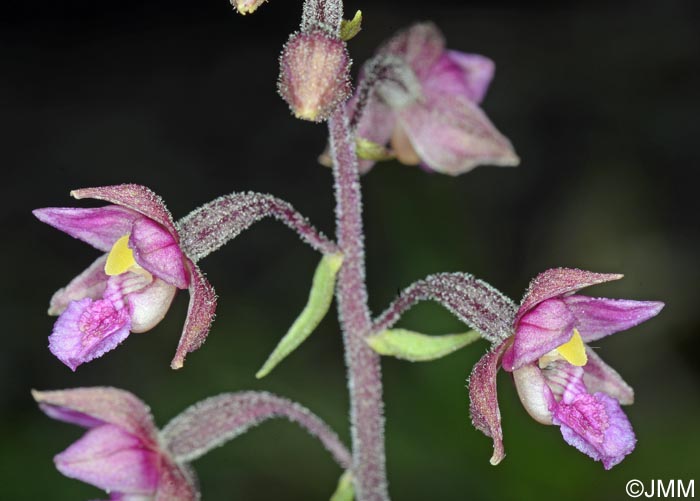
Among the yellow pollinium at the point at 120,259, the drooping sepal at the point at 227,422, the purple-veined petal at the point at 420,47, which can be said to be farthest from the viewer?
the purple-veined petal at the point at 420,47

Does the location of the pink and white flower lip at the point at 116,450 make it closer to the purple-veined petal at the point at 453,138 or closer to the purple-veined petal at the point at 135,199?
the purple-veined petal at the point at 135,199

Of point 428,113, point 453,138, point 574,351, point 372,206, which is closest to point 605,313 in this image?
point 574,351

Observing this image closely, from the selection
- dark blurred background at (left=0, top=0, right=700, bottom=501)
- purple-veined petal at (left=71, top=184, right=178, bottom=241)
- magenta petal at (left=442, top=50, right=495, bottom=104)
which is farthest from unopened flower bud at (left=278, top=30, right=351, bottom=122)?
dark blurred background at (left=0, top=0, right=700, bottom=501)

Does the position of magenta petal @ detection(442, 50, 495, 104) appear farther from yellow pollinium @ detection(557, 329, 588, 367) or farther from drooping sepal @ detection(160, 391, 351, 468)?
drooping sepal @ detection(160, 391, 351, 468)

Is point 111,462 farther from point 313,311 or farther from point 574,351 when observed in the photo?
point 574,351

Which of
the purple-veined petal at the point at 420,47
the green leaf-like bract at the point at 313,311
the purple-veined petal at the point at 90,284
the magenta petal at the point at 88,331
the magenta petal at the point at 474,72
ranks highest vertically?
the purple-veined petal at the point at 420,47

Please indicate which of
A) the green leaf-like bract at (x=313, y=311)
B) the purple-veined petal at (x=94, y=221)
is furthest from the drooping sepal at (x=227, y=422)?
the purple-veined petal at (x=94, y=221)
